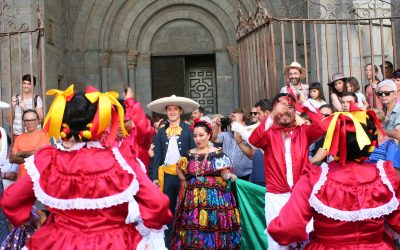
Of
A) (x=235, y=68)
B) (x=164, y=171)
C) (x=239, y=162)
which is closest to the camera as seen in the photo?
(x=164, y=171)

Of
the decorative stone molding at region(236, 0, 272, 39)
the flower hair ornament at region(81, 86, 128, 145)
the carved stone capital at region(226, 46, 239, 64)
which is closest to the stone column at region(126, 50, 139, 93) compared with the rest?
the carved stone capital at region(226, 46, 239, 64)

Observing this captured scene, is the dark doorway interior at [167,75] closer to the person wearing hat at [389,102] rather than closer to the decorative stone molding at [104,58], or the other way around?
the decorative stone molding at [104,58]

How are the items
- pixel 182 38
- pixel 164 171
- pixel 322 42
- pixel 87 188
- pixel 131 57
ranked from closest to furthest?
pixel 87 188 < pixel 164 171 < pixel 322 42 < pixel 131 57 < pixel 182 38

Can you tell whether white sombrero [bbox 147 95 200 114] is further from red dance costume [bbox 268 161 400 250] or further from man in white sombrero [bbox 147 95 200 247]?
red dance costume [bbox 268 161 400 250]

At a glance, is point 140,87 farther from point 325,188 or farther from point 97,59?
point 325,188

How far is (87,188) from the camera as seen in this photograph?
11.8 feet

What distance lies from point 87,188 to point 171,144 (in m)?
3.84

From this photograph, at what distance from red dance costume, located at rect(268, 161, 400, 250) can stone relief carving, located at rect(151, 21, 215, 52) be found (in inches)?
449

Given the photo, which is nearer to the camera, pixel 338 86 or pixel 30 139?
pixel 30 139

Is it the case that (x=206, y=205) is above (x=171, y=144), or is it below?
below

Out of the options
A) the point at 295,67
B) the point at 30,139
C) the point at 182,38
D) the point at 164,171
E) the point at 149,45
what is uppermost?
the point at 182,38

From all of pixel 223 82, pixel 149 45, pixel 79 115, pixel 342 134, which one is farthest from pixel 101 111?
pixel 149 45

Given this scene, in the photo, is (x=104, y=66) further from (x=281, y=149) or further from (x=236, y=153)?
(x=281, y=149)

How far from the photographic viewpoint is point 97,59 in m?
14.5
